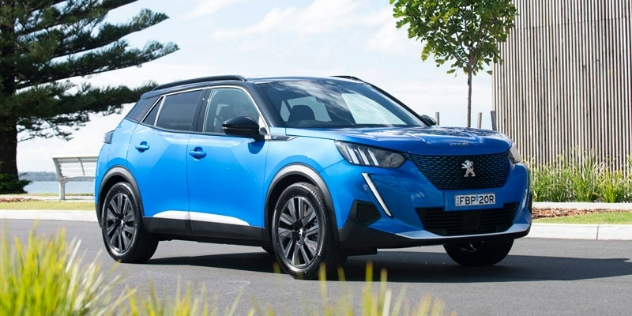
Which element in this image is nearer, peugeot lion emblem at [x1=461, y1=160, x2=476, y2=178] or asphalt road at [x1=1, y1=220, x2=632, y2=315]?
asphalt road at [x1=1, y1=220, x2=632, y2=315]

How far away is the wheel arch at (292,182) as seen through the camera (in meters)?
7.90

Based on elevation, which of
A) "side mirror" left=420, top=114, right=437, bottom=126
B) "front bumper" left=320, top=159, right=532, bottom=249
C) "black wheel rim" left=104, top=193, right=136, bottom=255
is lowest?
"black wheel rim" left=104, top=193, right=136, bottom=255

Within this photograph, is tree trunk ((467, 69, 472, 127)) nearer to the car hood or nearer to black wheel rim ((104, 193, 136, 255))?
black wheel rim ((104, 193, 136, 255))

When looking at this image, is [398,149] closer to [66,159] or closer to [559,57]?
[559,57]

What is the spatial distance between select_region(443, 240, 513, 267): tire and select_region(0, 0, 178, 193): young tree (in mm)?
26490

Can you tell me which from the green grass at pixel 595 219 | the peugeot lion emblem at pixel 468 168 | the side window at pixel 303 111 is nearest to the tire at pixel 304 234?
the side window at pixel 303 111

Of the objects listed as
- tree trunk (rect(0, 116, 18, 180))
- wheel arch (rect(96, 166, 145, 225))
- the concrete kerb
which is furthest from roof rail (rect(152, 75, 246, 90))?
tree trunk (rect(0, 116, 18, 180))

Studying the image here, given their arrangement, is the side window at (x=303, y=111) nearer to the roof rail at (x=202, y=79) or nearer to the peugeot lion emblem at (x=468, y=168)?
the roof rail at (x=202, y=79)

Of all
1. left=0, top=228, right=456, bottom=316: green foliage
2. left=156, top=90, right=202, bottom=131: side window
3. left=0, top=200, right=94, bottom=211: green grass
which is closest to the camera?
left=0, top=228, right=456, bottom=316: green foliage

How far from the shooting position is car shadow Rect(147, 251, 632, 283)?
8391 mm

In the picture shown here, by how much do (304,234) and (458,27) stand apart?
1019cm

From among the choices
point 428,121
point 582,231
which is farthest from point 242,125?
point 582,231

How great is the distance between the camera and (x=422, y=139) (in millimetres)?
7977

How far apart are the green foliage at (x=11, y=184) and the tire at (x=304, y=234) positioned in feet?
88.0
